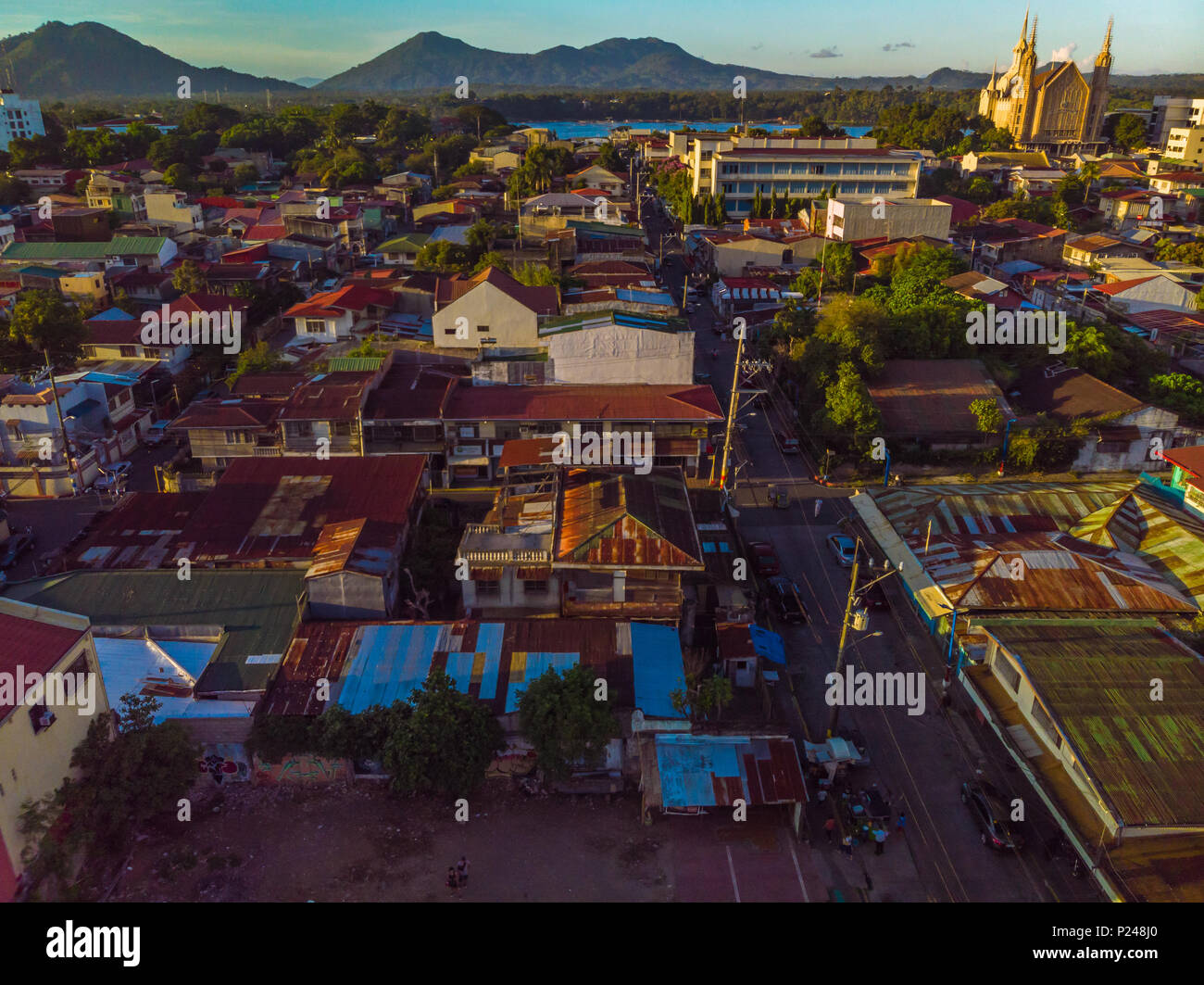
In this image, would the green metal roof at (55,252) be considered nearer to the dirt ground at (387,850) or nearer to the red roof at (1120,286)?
the dirt ground at (387,850)

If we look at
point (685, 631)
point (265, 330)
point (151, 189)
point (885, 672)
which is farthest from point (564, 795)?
point (151, 189)

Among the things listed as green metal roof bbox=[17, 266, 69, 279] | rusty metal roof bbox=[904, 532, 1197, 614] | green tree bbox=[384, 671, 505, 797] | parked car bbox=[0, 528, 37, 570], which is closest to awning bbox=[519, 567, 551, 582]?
green tree bbox=[384, 671, 505, 797]

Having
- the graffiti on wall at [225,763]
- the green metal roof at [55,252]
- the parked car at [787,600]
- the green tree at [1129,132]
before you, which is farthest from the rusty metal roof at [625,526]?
the green tree at [1129,132]

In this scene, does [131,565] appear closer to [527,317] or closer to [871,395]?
[527,317]

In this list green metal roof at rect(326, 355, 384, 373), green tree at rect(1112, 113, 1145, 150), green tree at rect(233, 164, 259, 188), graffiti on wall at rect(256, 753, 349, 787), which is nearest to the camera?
graffiti on wall at rect(256, 753, 349, 787)

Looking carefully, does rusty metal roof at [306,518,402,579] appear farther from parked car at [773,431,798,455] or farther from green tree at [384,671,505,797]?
parked car at [773,431,798,455]

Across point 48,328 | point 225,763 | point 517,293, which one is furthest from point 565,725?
point 48,328
